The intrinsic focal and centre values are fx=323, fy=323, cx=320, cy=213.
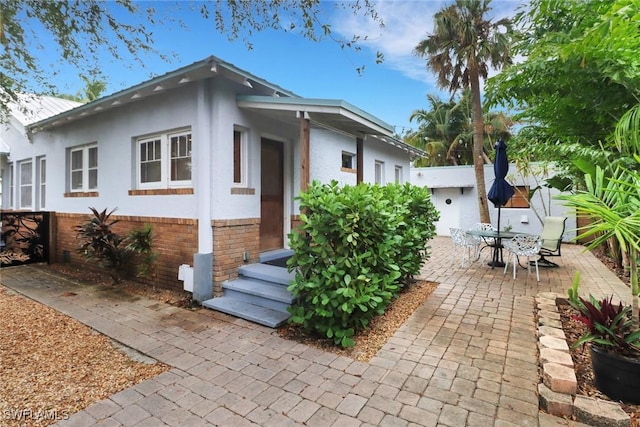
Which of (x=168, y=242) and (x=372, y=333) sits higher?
(x=168, y=242)

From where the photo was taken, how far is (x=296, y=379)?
313 centimetres

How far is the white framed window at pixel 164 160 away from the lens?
591cm

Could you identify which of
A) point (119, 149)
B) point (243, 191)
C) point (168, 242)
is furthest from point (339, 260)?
point (119, 149)

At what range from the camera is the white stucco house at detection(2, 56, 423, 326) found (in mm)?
5285

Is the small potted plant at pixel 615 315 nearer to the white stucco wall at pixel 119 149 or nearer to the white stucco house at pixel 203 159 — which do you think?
the white stucco house at pixel 203 159

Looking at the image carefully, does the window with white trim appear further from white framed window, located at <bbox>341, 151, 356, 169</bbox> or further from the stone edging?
the stone edging

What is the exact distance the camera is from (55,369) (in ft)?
11.0

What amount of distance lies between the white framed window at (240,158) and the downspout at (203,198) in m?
0.68

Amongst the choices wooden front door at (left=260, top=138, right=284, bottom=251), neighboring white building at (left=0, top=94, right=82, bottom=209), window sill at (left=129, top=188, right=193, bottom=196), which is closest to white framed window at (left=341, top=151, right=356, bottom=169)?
wooden front door at (left=260, top=138, right=284, bottom=251)

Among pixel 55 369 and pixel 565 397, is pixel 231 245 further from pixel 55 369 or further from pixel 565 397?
pixel 565 397

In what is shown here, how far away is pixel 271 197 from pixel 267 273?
2.05 metres

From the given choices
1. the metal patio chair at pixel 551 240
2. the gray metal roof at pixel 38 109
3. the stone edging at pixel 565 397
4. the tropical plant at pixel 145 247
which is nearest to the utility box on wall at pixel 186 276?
the tropical plant at pixel 145 247

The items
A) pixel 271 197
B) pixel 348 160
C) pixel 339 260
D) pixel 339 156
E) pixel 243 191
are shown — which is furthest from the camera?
pixel 348 160

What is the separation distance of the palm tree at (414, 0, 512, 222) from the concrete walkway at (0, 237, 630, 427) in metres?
9.70
